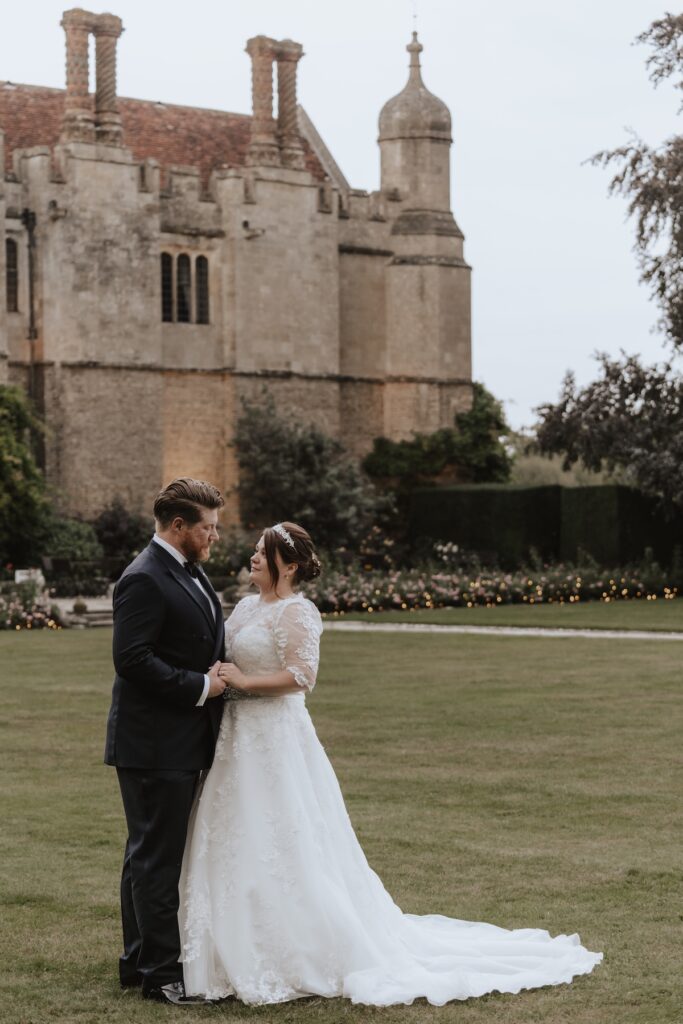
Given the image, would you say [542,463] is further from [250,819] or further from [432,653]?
[250,819]

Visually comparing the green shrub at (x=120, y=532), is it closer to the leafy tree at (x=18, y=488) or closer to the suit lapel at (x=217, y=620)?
the leafy tree at (x=18, y=488)

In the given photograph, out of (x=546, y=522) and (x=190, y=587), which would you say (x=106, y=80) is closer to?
(x=546, y=522)

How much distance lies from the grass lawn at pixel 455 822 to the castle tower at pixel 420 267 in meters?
22.4

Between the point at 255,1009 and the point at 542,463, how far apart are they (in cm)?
5750

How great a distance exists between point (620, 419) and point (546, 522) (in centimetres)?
415

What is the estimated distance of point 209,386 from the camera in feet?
119

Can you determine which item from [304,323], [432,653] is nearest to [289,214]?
[304,323]

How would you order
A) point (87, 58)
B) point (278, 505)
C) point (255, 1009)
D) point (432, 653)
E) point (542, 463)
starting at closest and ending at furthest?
1. point (255, 1009)
2. point (432, 653)
3. point (87, 58)
4. point (278, 505)
5. point (542, 463)

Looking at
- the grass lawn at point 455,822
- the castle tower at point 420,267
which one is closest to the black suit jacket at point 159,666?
the grass lawn at point 455,822

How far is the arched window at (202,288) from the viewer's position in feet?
119

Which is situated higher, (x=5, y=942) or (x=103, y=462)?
(x=103, y=462)

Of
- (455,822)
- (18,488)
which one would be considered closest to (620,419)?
(18,488)

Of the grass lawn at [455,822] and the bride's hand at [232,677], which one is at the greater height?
the bride's hand at [232,677]

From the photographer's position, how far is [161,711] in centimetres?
568
